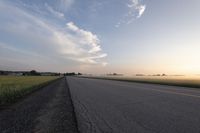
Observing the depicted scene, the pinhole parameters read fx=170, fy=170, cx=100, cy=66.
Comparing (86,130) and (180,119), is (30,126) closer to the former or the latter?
(86,130)

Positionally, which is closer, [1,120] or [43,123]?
[43,123]

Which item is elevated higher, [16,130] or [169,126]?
[169,126]

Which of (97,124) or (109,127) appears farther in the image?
(97,124)

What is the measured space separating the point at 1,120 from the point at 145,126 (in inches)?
200

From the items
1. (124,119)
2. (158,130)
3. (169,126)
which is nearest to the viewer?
(158,130)

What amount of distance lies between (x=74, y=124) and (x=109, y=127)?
1.15m

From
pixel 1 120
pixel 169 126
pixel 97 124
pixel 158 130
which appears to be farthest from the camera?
pixel 1 120

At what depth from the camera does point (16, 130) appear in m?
4.86

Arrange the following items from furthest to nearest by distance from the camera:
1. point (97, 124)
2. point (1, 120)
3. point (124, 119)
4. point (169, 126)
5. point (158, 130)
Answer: point (1, 120)
point (124, 119)
point (97, 124)
point (169, 126)
point (158, 130)

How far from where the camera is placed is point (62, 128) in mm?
4852

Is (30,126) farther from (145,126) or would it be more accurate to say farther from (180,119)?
(180,119)

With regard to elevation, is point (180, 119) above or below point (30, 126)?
above

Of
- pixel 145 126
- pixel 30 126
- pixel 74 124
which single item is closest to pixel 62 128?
pixel 74 124

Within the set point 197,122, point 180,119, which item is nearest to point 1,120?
point 180,119
